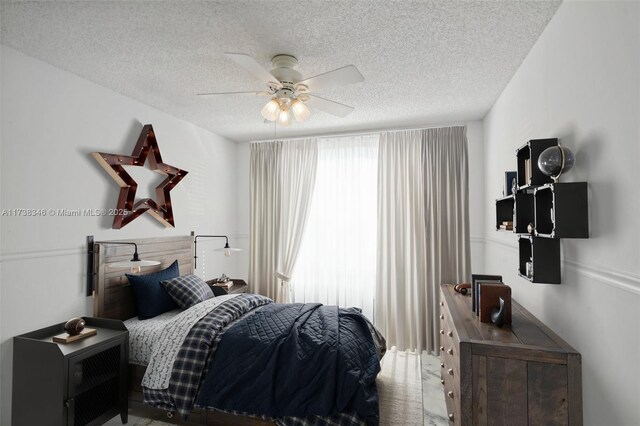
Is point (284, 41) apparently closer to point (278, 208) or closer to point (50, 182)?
point (50, 182)

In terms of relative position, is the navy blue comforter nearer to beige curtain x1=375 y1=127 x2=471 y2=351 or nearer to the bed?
the bed

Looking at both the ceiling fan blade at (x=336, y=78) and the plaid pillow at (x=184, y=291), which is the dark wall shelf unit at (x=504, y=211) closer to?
the ceiling fan blade at (x=336, y=78)

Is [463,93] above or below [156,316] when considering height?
above

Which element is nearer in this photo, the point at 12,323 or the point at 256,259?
the point at 12,323

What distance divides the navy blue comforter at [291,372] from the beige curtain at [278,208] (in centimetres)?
197

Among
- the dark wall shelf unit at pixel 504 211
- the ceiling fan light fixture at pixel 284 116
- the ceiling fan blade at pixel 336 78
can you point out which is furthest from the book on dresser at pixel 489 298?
the ceiling fan light fixture at pixel 284 116

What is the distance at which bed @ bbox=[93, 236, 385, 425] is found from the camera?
2.14 meters

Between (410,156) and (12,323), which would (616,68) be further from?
(12,323)

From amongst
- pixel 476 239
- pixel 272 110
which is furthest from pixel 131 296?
pixel 476 239

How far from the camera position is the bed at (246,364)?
2.14 metres

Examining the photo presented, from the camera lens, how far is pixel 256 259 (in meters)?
4.64

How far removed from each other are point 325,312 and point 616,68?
2.50m

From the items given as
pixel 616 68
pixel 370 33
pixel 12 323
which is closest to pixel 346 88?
pixel 370 33

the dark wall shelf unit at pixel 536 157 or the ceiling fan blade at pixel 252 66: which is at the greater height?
the ceiling fan blade at pixel 252 66
